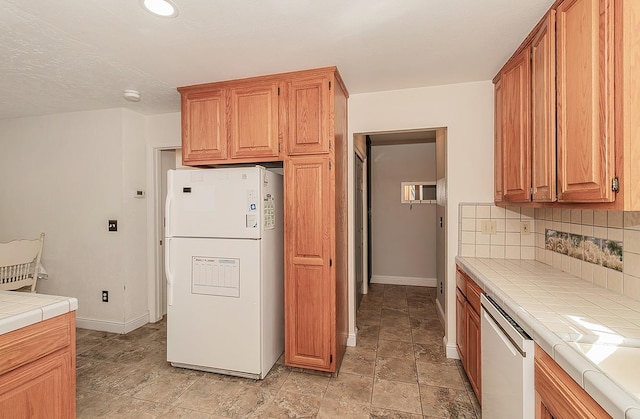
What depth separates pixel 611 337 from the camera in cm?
103

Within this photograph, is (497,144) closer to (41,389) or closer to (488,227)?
(488,227)

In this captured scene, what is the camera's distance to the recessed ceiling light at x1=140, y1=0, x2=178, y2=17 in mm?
1446

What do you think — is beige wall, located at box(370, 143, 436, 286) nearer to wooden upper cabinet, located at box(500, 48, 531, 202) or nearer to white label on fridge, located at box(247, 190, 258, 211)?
wooden upper cabinet, located at box(500, 48, 531, 202)

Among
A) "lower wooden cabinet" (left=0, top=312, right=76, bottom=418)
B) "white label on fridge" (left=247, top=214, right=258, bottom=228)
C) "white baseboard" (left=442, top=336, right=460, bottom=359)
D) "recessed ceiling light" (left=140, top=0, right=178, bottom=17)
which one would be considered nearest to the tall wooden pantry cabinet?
"white label on fridge" (left=247, top=214, right=258, bottom=228)

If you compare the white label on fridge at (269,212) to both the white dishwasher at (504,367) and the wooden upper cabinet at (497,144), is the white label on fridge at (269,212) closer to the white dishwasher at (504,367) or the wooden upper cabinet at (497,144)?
the white dishwasher at (504,367)

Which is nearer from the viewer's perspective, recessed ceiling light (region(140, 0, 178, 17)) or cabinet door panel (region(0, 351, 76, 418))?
cabinet door panel (region(0, 351, 76, 418))

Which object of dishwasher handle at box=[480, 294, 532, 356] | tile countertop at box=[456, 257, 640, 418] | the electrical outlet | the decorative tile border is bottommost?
dishwasher handle at box=[480, 294, 532, 356]

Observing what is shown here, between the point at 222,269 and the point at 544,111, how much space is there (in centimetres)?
225

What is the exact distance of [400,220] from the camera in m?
4.95

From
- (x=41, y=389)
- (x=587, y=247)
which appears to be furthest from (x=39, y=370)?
(x=587, y=247)

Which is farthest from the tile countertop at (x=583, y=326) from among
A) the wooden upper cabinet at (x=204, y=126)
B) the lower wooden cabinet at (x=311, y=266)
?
the wooden upper cabinet at (x=204, y=126)

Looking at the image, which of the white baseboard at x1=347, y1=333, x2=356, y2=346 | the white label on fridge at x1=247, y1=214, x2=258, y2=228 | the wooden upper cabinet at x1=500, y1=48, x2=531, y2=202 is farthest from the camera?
the white baseboard at x1=347, y1=333, x2=356, y2=346

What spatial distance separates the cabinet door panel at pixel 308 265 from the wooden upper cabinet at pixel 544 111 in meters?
1.28

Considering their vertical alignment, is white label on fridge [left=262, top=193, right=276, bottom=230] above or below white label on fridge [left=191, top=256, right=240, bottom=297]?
above
